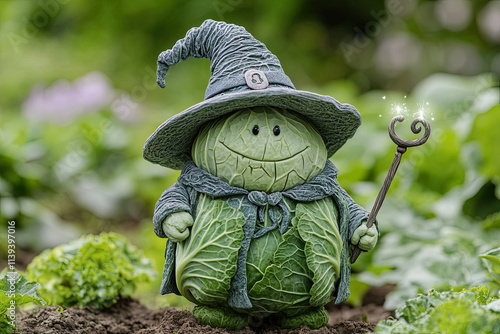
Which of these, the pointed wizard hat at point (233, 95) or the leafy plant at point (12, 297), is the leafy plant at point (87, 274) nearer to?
the leafy plant at point (12, 297)

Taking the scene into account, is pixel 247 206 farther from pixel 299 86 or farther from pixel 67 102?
pixel 299 86

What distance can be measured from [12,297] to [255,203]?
98cm

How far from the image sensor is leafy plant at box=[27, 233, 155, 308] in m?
2.83

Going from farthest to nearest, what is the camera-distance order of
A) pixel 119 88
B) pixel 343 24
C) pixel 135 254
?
pixel 343 24 → pixel 119 88 → pixel 135 254

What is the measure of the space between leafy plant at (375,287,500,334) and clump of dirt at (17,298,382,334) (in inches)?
14.6

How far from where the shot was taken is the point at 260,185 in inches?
90.4

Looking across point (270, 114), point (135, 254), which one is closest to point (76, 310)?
point (135, 254)

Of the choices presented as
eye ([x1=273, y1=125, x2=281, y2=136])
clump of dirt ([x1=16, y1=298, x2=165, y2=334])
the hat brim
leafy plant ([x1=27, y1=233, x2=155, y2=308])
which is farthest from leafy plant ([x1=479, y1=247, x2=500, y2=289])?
leafy plant ([x1=27, y1=233, x2=155, y2=308])

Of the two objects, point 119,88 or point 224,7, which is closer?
point 224,7

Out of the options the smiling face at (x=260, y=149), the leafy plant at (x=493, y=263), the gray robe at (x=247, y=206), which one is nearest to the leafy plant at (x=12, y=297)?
the gray robe at (x=247, y=206)

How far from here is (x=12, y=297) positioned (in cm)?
220

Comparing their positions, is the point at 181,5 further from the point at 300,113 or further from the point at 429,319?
the point at 429,319

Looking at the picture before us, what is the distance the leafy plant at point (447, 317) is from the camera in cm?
185

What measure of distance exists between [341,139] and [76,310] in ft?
4.69
